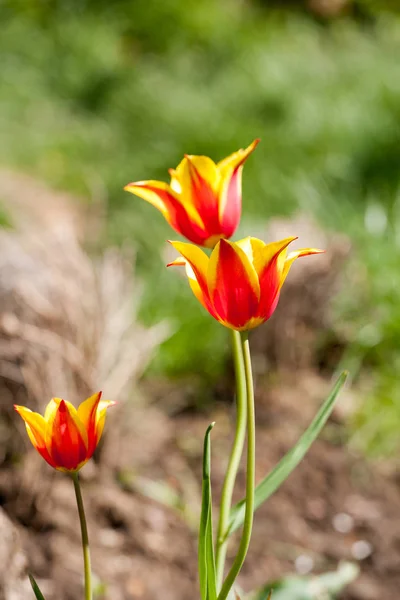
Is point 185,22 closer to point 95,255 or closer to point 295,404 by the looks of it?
point 95,255

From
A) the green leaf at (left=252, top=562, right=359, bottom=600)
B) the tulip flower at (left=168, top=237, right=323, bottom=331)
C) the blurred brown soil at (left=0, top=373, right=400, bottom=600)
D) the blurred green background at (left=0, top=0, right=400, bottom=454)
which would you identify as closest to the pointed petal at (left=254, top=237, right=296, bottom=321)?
the tulip flower at (left=168, top=237, right=323, bottom=331)

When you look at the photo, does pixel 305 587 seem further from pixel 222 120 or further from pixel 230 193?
pixel 222 120

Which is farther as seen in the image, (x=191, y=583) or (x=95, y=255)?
(x=95, y=255)

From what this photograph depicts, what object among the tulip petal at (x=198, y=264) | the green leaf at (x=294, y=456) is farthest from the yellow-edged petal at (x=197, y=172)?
the green leaf at (x=294, y=456)

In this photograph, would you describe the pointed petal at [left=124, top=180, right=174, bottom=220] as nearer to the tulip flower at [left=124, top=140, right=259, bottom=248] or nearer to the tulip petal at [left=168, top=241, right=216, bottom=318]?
the tulip flower at [left=124, top=140, right=259, bottom=248]

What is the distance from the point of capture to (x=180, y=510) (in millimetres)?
1821

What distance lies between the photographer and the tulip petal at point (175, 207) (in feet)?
3.41

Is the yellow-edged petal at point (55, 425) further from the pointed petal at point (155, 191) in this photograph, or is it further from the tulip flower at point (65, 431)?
the pointed petal at point (155, 191)

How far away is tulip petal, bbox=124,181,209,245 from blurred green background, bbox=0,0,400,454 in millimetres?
1214

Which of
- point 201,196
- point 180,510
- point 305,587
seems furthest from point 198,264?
point 180,510

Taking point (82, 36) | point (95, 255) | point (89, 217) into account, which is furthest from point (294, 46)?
point (95, 255)

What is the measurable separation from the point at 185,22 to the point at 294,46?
0.80 meters

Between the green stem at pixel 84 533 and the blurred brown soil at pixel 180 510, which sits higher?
the green stem at pixel 84 533

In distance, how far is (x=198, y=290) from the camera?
921mm
